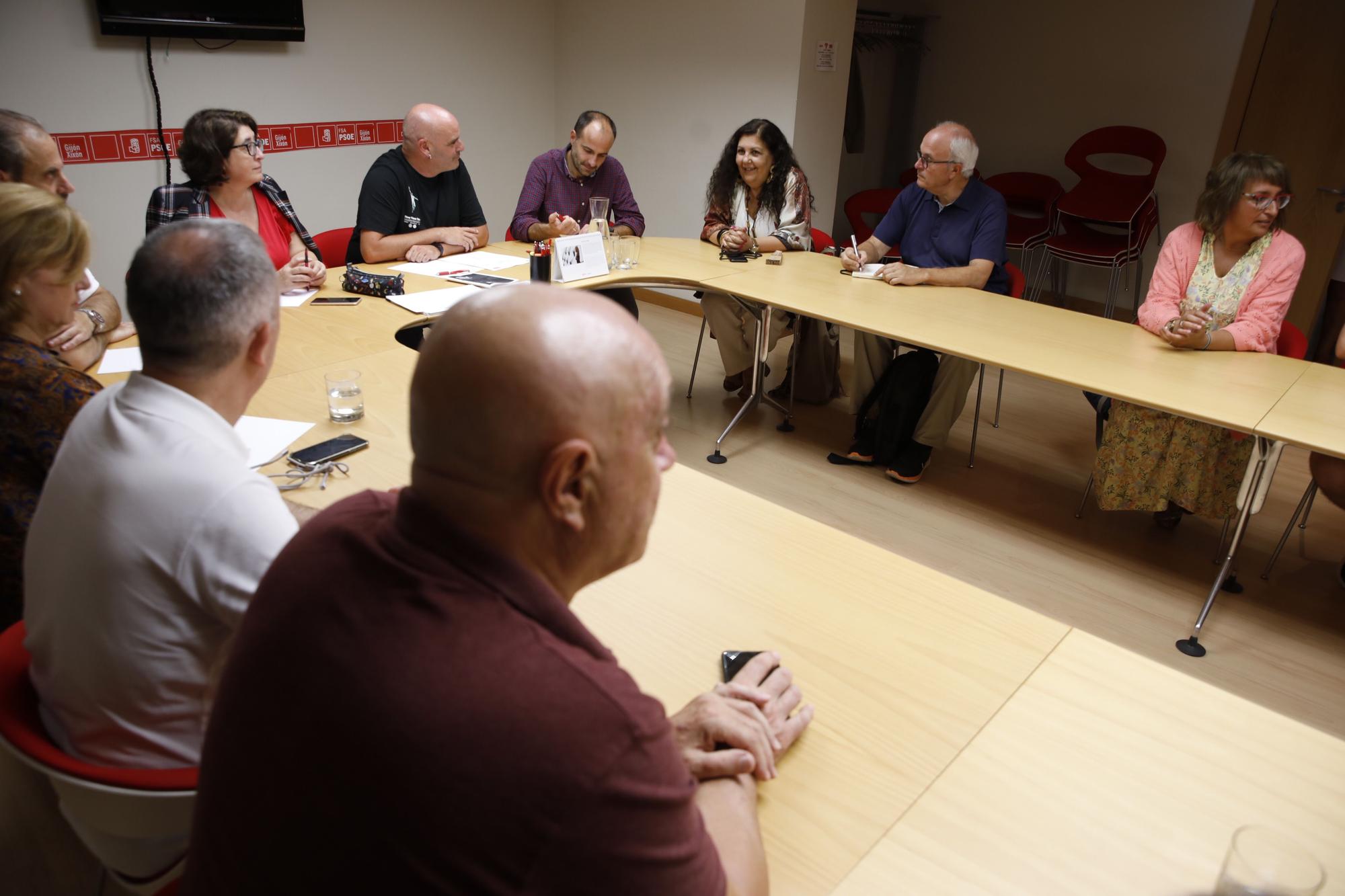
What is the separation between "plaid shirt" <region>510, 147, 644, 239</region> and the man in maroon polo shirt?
3395 millimetres

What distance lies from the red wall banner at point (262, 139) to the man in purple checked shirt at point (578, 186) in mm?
1158

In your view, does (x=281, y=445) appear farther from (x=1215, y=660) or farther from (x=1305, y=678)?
(x=1305, y=678)

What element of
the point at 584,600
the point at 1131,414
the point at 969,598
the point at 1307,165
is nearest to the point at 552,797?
the point at 584,600

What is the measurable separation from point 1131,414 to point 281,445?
277cm

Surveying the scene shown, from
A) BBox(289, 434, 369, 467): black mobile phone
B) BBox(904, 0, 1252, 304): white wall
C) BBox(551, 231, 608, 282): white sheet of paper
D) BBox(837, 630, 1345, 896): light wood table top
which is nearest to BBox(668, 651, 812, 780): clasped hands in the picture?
BBox(837, 630, 1345, 896): light wood table top

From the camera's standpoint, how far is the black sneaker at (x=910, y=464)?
365 centimetres

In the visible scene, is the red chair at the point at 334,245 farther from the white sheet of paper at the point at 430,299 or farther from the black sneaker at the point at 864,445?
the black sneaker at the point at 864,445

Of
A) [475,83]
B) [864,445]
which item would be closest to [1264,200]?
[864,445]

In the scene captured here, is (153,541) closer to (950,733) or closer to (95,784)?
(95,784)

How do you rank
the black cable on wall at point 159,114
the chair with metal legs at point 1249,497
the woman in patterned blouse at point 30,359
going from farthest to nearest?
the black cable on wall at point 159,114
the chair with metal legs at point 1249,497
the woman in patterned blouse at point 30,359

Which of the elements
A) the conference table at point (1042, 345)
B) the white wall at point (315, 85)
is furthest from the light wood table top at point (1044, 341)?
the white wall at point (315, 85)

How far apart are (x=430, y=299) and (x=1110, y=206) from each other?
4591mm

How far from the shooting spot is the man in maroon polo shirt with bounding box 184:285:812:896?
0.66m

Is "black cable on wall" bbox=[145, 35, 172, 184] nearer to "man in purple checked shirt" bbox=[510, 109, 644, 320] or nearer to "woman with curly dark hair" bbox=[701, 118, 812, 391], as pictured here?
"man in purple checked shirt" bbox=[510, 109, 644, 320]
